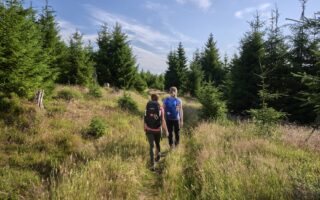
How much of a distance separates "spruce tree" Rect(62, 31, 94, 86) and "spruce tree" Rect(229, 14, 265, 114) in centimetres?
1236

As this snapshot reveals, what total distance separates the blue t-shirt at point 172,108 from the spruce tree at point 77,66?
15687mm

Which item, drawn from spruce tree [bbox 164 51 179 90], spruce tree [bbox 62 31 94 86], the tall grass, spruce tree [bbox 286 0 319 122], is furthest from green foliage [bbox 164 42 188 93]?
the tall grass

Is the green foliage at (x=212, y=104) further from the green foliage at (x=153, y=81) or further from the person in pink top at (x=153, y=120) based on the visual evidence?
the green foliage at (x=153, y=81)

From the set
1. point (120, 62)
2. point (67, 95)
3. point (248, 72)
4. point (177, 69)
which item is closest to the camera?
point (67, 95)

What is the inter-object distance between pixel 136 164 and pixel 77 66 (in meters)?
18.1

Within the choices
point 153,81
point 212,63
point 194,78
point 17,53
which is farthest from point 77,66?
point 153,81

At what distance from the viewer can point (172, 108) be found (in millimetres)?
11211

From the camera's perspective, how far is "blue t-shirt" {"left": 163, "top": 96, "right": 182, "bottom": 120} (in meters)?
11.2

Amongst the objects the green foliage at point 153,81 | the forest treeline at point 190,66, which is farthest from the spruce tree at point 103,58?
the green foliage at point 153,81

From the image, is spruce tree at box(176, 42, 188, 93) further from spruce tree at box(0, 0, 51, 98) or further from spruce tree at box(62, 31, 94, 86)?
spruce tree at box(0, 0, 51, 98)

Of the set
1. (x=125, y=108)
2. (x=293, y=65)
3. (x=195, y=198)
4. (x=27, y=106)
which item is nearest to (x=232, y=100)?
(x=293, y=65)

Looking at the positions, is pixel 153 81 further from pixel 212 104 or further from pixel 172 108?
pixel 172 108

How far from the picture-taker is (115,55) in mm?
29250

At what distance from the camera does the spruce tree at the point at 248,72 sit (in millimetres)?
21641
